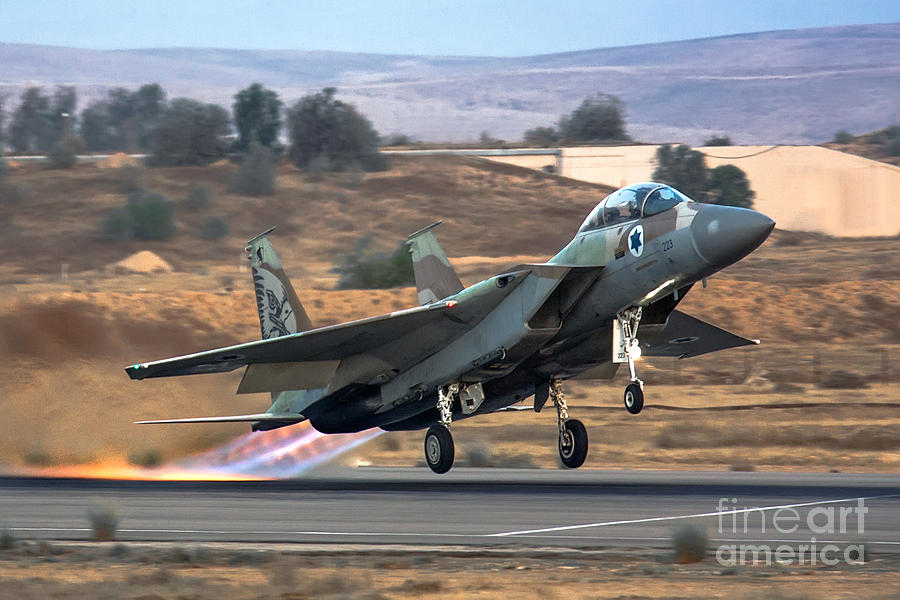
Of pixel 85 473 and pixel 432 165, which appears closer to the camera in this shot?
pixel 85 473

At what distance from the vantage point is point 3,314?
1012 inches

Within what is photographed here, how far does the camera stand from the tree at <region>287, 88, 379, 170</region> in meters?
78.6

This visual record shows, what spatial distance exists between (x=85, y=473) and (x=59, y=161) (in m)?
59.5

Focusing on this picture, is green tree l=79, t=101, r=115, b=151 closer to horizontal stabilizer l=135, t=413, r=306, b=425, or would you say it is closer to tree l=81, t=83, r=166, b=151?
tree l=81, t=83, r=166, b=151

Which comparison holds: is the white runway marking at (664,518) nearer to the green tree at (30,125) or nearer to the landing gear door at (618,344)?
the landing gear door at (618,344)

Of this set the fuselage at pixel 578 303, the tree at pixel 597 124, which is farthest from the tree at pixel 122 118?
the fuselage at pixel 578 303

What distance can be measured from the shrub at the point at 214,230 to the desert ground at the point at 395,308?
26.8 inches

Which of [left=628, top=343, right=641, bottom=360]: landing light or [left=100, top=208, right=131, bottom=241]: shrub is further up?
[left=628, top=343, right=641, bottom=360]: landing light

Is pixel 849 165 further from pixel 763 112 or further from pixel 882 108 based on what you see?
pixel 763 112


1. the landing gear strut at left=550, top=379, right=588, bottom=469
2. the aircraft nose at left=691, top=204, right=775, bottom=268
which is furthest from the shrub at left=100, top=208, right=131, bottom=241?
the aircraft nose at left=691, top=204, right=775, bottom=268

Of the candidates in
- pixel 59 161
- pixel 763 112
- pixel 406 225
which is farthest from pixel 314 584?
pixel 763 112

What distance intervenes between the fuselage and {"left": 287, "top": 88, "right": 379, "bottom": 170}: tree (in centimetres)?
5776

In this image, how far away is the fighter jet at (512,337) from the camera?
16.6 metres

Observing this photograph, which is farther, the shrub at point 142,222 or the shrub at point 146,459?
the shrub at point 142,222
